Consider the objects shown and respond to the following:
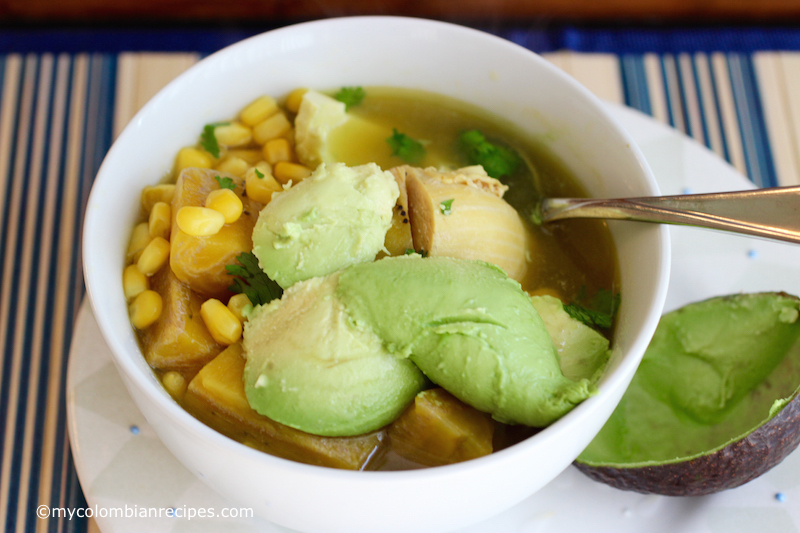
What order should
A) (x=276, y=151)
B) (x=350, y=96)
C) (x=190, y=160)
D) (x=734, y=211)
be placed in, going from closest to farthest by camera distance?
(x=734, y=211)
(x=190, y=160)
(x=276, y=151)
(x=350, y=96)

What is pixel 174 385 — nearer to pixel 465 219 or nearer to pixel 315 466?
pixel 315 466

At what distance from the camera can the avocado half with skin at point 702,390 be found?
5.02 feet

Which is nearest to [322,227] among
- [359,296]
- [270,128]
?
[359,296]

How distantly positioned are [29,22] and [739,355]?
10.3 feet

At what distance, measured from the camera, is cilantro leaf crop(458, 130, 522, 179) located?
1.97 metres

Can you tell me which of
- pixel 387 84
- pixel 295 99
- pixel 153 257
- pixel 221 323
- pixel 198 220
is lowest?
pixel 221 323

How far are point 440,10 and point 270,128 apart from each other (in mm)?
1555

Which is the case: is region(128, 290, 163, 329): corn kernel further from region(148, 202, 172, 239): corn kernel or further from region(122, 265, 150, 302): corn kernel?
region(148, 202, 172, 239): corn kernel

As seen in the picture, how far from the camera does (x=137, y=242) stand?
5.47 ft

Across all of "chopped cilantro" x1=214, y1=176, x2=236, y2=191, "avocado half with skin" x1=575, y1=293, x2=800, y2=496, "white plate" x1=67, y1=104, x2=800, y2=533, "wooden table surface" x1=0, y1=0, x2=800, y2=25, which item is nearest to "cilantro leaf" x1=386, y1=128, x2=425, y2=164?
"chopped cilantro" x1=214, y1=176, x2=236, y2=191

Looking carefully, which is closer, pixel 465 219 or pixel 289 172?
pixel 465 219

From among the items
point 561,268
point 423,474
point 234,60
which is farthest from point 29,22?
point 423,474

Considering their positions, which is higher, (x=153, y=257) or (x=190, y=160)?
(x=190, y=160)

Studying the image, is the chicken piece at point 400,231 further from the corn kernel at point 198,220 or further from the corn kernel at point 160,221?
the corn kernel at point 160,221
